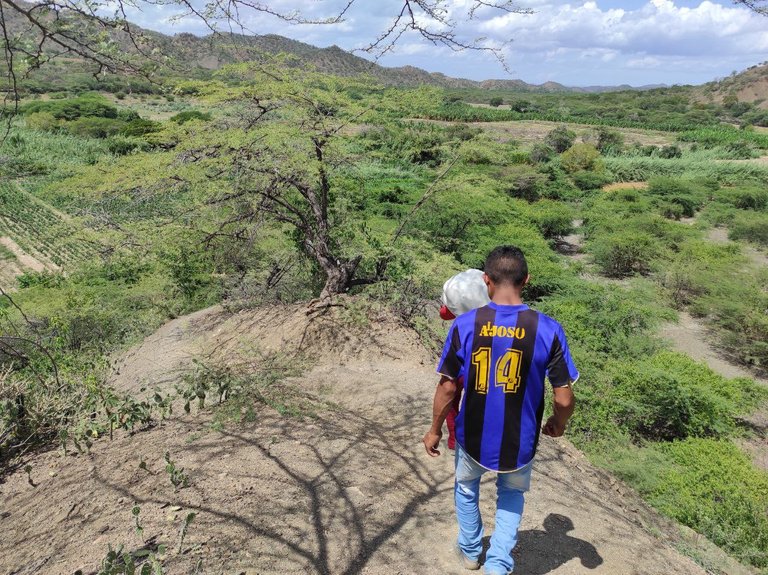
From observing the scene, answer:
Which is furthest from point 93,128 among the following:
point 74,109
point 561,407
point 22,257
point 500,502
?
point 561,407

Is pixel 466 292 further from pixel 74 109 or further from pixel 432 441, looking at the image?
pixel 74 109

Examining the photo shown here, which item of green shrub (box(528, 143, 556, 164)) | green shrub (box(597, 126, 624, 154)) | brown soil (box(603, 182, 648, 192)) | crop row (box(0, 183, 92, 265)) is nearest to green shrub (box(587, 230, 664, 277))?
brown soil (box(603, 182, 648, 192))

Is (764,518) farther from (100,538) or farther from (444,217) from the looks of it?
(444,217)

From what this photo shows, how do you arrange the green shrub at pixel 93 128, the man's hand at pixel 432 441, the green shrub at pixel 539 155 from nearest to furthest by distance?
1. the man's hand at pixel 432 441
2. the green shrub at pixel 539 155
3. the green shrub at pixel 93 128

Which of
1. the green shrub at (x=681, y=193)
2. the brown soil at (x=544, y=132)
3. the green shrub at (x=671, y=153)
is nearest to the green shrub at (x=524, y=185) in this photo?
the green shrub at (x=681, y=193)

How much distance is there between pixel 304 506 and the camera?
9.53 feet

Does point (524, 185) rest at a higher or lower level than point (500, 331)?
lower

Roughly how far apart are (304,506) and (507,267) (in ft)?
5.89

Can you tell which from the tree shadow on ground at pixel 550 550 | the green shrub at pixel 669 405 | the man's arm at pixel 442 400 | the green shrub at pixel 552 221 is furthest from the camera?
the green shrub at pixel 552 221

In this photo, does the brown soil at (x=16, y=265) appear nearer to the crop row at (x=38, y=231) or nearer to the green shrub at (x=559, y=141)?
the crop row at (x=38, y=231)

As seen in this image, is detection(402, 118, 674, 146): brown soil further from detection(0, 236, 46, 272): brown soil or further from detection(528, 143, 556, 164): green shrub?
detection(0, 236, 46, 272): brown soil

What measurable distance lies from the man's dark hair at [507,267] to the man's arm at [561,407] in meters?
0.48

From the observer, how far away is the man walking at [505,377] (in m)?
2.12

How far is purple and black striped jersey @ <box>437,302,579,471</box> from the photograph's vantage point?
2109 millimetres
